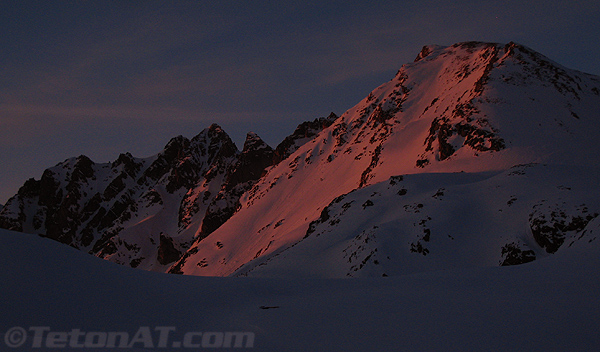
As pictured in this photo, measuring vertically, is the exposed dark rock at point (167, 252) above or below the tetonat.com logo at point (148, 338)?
above

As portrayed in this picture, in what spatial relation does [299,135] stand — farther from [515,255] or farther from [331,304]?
[331,304]

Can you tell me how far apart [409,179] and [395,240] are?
39.3 feet

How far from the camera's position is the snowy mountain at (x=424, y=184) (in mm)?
23688

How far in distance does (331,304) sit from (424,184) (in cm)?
2718

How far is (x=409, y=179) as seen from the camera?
36.1 metres

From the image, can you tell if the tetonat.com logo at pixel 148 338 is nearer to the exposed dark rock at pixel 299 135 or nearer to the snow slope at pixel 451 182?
the snow slope at pixel 451 182

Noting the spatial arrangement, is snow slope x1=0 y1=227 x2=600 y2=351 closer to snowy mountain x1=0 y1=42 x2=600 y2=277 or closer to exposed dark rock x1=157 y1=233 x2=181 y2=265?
snowy mountain x1=0 y1=42 x2=600 y2=277

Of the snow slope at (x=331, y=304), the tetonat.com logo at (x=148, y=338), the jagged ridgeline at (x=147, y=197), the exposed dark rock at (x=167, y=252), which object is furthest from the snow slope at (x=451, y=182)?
the jagged ridgeline at (x=147, y=197)

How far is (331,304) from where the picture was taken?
9516mm

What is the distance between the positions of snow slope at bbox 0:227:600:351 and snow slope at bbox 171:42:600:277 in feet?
37.8

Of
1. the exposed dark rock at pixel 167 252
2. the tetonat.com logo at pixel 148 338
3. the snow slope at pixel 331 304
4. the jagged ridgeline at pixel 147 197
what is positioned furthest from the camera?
the jagged ridgeline at pixel 147 197

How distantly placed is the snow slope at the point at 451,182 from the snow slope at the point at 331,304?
11.5 metres

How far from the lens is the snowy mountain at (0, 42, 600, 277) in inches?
933

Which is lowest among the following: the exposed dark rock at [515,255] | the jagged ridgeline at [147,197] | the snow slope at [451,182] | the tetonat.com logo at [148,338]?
the tetonat.com logo at [148,338]
